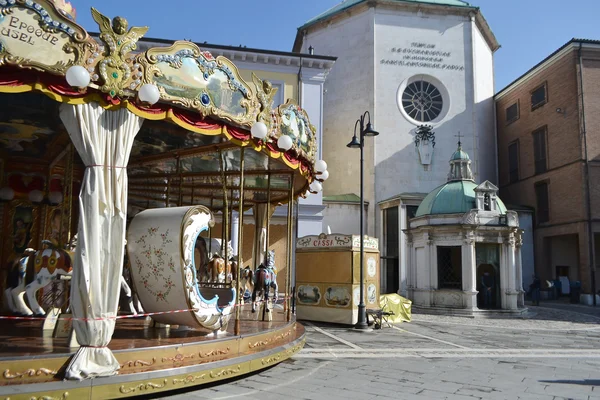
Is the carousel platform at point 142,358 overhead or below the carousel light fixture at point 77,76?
below

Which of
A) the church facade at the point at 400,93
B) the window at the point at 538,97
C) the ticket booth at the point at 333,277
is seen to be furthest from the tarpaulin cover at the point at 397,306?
the window at the point at 538,97

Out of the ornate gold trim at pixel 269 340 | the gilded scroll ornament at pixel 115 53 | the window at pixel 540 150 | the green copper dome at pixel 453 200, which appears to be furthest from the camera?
the window at pixel 540 150

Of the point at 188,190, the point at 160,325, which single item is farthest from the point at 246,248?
the point at 160,325

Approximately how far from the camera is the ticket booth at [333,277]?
16.3 meters

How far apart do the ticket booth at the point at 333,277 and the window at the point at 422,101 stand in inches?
729

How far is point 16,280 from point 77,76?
4.98 metres

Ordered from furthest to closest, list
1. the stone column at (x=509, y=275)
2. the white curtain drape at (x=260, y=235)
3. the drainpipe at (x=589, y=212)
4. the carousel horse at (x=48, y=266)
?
the drainpipe at (x=589, y=212)
the stone column at (x=509, y=275)
the white curtain drape at (x=260, y=235)
the carousel horse at (x=48, y=266)

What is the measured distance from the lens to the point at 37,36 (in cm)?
607

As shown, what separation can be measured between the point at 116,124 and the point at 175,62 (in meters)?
1.23

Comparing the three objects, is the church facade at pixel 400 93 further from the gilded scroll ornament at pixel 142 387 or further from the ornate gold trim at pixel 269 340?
the gilded scroll ornament at pixel 142 387

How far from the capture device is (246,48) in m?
26.8

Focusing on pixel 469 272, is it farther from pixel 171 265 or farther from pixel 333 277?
pixel 171 265

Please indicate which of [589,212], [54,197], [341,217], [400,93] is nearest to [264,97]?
[54,197]

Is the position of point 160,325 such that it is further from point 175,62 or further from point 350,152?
point 350,152
